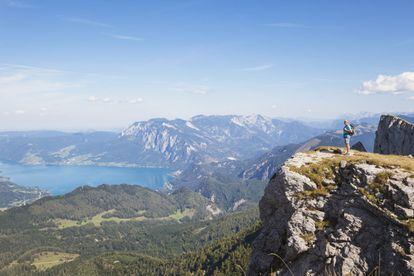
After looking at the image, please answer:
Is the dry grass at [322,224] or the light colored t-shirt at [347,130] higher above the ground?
the light colored t-shirt at [347,130]

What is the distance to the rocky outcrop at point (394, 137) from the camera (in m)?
63.2

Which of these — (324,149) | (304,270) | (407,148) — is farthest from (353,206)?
(407,148)

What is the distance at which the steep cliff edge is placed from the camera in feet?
71.5

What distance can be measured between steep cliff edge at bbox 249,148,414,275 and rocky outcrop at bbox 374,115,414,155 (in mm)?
40706

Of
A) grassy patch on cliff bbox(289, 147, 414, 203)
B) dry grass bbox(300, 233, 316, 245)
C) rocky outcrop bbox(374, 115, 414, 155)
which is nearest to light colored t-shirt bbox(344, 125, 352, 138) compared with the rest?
grassy patch on cliff bbox(289, 147, 414, 203)

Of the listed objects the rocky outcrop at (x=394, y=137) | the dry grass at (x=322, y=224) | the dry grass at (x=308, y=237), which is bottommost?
the dry grass at (x=308, y=237)

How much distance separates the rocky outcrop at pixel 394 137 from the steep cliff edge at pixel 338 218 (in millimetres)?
40706

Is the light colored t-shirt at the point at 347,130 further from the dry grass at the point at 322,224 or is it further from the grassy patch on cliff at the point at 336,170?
the dry grass at the point at 322,224

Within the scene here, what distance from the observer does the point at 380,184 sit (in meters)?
24.0

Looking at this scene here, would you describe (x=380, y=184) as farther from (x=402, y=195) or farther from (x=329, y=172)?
(x=329, y=172)

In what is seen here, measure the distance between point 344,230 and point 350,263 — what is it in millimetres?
2381

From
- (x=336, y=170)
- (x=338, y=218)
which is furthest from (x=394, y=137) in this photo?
(x=338, y=218)

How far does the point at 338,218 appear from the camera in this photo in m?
24.7

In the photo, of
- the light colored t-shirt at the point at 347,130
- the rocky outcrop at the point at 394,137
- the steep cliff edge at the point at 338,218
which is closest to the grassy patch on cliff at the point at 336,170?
the steep cliff edge at the point at 338,218
